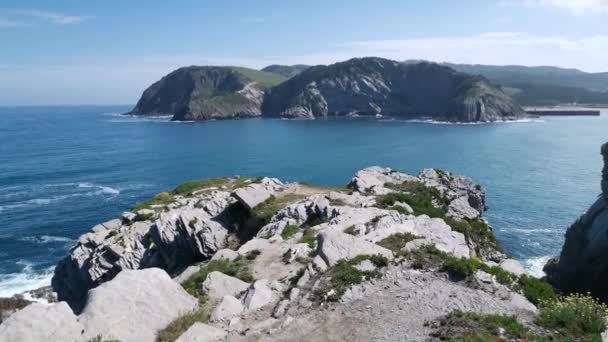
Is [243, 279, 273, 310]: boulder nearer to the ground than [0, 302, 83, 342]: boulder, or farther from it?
nearer to the ground

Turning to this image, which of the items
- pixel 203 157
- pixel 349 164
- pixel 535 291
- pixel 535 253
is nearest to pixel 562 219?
pixel 535 253

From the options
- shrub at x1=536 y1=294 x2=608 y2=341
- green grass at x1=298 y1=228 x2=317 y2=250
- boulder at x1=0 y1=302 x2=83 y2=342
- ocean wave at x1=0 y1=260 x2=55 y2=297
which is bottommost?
ocean wave at x1=0 y1=260 x2=55 y2=297

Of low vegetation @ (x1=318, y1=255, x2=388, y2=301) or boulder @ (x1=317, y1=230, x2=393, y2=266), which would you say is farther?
boulder @ (x1=317, y1=230, x2=393, y2=266)

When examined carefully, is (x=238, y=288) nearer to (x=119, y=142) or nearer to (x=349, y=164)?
(x=349, y=164)

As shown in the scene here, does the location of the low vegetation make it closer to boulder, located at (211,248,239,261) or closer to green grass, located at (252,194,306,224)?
boulder, located at (211,248,239,261)

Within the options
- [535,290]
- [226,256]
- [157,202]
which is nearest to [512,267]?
[535,290]

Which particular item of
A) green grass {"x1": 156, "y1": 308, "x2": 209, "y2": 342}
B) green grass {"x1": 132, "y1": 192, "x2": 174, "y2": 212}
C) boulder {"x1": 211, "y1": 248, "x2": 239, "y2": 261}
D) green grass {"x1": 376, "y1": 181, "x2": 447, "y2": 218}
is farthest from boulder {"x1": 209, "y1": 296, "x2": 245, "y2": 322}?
green grass {"x1": 132, "y1": 192, "x2": 174, "y2": 212}
